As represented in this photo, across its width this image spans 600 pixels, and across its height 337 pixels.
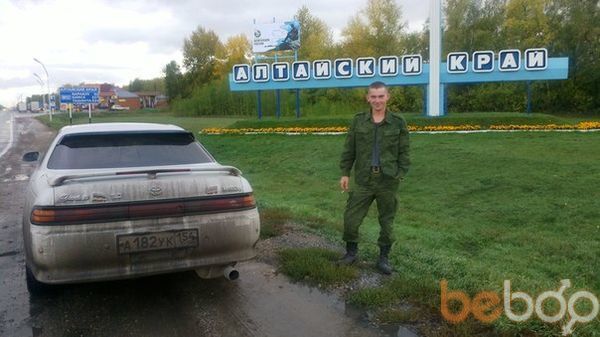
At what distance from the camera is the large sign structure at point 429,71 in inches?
797

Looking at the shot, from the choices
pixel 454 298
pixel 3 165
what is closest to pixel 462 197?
pixel 454 298

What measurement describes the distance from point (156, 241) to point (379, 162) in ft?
6.73

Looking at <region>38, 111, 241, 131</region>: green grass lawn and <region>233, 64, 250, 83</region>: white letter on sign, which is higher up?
<region>233, 64, 250, 83</region>: white letter on sign

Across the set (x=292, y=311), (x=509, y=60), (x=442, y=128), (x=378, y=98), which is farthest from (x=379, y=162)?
(x=509, y=60)

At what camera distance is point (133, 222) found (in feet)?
12.1

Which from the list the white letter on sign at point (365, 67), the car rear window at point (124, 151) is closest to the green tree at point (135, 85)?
the white letter on sign at point (365, 67)

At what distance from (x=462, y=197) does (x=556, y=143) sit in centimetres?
579

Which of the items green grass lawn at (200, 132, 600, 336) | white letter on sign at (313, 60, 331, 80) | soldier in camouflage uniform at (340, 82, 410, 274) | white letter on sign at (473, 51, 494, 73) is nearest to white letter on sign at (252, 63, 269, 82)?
white letter on sign at (313, 60, 331, 80)

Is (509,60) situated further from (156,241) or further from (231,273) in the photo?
(156,241)

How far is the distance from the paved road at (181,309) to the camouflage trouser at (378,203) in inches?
31.3

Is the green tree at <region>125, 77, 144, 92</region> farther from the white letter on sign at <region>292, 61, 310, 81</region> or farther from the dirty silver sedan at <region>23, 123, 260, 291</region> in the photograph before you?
the dirty silver sedan at <region>23, 123, 260, 291</region>

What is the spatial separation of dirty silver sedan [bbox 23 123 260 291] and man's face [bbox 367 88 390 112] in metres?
1.38

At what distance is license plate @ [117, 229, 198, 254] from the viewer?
365cm

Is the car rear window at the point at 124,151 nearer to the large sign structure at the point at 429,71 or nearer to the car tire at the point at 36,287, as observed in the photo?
the car tire at the point at 36,287
